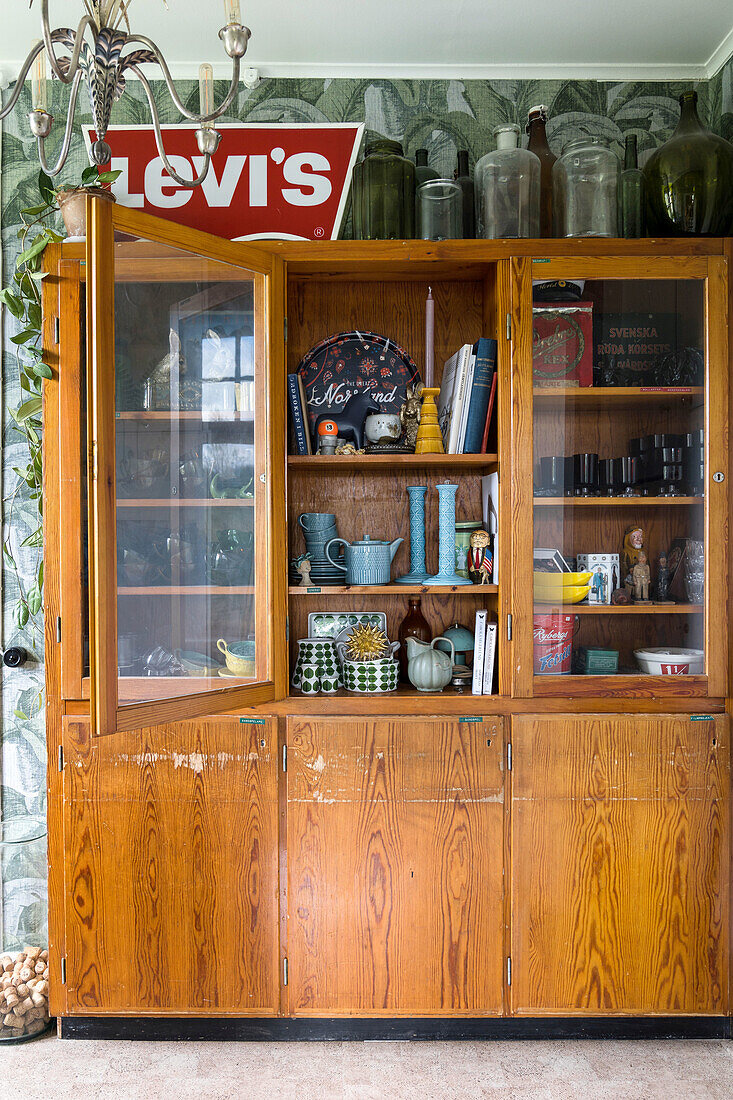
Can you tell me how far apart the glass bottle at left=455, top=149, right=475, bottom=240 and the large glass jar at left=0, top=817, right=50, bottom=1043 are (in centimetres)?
217

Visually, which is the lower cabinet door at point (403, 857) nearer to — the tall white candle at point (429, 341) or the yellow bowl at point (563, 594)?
the yellow bowl at point (563, 594)

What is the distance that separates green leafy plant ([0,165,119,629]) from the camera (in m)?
2.03

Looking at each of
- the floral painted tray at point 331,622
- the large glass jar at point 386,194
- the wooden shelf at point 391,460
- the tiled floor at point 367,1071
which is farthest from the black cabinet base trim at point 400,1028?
the large glass jar at point 386,194

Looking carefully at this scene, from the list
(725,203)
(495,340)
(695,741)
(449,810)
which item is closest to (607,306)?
(495,340)

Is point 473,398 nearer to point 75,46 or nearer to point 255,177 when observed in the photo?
point 255,177

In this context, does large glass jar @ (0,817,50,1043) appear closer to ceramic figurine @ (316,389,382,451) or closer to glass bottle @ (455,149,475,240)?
ceramic figurine @ (316,389,382,451)

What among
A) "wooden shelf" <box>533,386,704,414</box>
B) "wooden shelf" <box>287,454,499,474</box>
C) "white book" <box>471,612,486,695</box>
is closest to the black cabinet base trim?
"white book" <box>471,612,486,695</box>

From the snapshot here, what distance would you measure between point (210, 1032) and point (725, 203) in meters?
2.68

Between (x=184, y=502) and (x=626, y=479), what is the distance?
1.19 meters

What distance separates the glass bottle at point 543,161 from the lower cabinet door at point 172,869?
5.36ft

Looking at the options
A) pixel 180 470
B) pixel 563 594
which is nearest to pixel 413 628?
pixel 563 594

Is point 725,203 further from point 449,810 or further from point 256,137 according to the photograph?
point 449,810

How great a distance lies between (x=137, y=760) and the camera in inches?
81.6

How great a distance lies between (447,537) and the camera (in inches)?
87.2
